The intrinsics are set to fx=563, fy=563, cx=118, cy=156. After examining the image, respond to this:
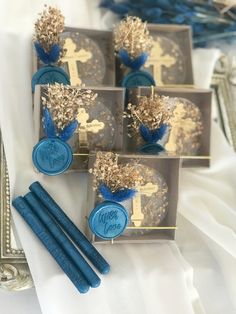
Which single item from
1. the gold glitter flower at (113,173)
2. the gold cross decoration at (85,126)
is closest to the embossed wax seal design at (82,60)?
the gold cross decoration at (85,126)

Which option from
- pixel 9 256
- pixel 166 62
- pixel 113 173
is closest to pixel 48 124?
pixel 113 173

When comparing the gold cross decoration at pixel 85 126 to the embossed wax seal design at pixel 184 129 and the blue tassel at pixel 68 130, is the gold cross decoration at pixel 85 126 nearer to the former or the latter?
the blue tassel at pixel 68 130

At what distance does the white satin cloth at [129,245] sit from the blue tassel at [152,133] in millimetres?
138

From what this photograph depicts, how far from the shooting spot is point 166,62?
1.23 meters

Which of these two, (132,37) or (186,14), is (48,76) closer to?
(132,37)

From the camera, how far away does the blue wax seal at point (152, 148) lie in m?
1.07

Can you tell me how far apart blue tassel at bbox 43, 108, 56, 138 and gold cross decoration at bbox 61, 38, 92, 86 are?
0.15m

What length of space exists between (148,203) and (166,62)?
344mm

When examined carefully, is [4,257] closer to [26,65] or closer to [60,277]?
[60,277]

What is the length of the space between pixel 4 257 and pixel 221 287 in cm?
41

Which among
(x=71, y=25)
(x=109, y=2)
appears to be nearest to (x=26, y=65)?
(x=71, y=25)

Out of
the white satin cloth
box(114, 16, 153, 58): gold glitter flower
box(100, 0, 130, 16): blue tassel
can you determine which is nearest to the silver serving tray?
the white satin cloth

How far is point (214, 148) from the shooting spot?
3.96ft

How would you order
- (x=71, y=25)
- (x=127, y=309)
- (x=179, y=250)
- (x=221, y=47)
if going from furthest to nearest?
1. (x=221, y=47)
2. (x=71, y=25)
3. (x=179, y=250)
4. (x=127, y=309)
